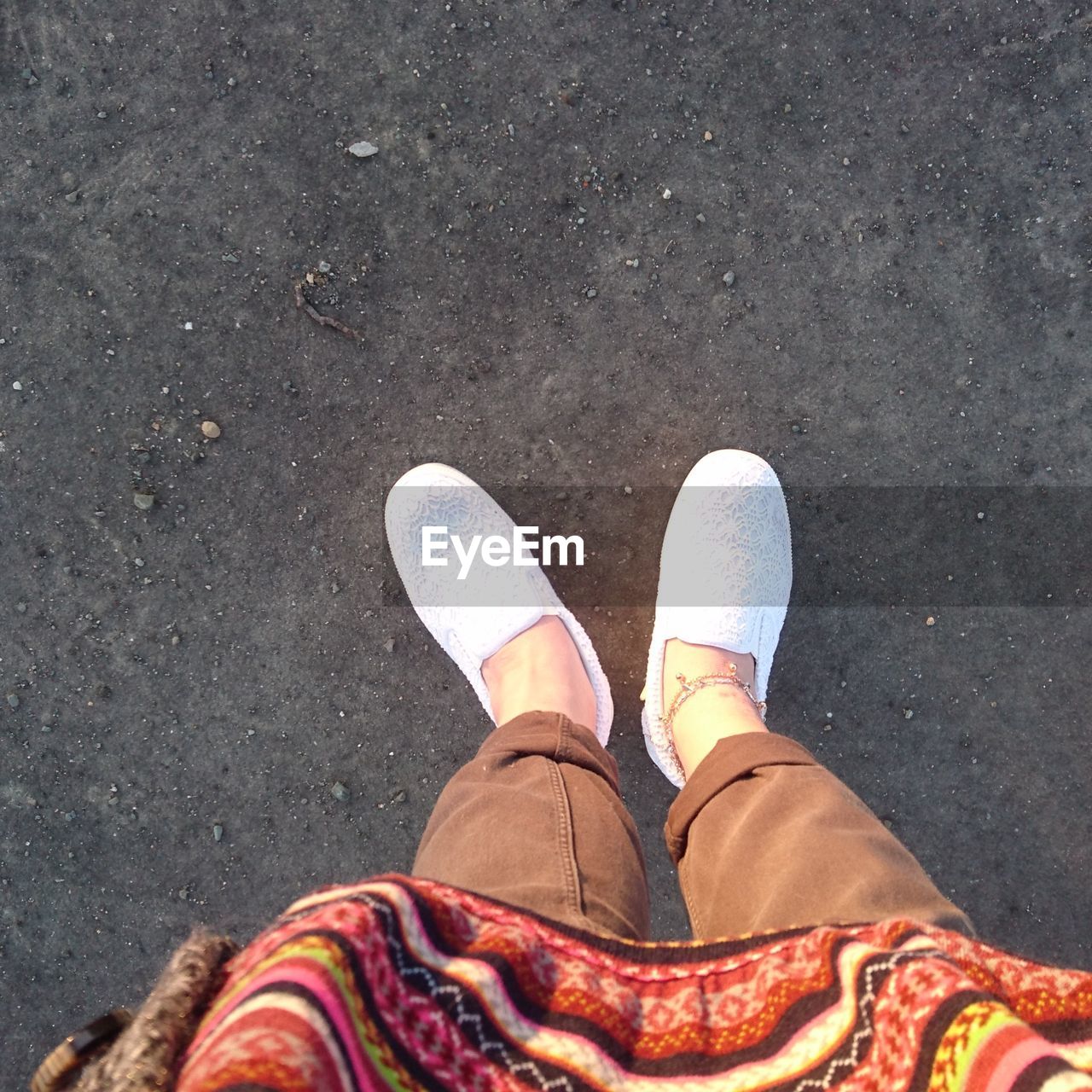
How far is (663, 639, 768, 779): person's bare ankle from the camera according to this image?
5.06ft

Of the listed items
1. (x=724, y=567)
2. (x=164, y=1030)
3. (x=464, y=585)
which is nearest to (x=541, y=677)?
(x=464, y=585)

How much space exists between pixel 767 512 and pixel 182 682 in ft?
4.35

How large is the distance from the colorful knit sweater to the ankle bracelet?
733mm

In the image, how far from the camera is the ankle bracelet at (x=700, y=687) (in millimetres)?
1631

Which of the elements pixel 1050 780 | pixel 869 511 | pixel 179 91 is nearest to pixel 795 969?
pixel 869 511

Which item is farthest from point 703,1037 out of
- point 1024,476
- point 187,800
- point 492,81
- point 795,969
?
point 492,81

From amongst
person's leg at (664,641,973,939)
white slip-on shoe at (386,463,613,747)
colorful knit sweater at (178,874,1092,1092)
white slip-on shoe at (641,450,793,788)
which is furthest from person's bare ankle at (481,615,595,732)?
colorful knit sweater at (178,874,1092,1092)

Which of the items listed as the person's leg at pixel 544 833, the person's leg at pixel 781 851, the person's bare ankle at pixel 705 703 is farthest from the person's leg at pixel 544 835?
the person's bare ankle at pixel 705 703

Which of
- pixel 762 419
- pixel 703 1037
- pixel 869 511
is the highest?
pixel 762 419

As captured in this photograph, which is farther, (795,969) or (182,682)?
(182,682)

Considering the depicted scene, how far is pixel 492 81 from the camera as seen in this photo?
165cm

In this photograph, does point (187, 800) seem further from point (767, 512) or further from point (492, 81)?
point (492, 81)

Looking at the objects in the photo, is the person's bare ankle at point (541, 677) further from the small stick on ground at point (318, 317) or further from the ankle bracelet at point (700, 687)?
the small stick on ground at point (318, 317)

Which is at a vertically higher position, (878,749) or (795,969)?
(795,969)
